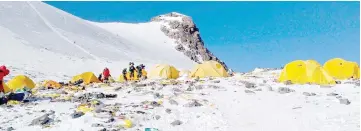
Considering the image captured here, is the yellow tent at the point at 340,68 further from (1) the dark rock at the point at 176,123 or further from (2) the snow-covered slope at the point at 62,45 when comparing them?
(2) the snow-covered slope at the point at 62,45

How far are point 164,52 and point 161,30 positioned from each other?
778 inches

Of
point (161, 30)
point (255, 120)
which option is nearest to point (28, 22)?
point (161, 30)

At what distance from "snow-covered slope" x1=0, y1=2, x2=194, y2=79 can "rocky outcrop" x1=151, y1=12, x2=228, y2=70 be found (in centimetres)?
274

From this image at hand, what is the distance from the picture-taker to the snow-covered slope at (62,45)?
49.7 m

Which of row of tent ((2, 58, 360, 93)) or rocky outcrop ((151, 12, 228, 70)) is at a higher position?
rocky outcrop ((151, 12, 228, 70))

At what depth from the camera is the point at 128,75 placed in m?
31.9

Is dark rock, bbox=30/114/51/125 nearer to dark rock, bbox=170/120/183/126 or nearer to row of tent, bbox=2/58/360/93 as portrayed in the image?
dark rock, bbox=170/120/183/126

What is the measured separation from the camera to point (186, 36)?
10888cm

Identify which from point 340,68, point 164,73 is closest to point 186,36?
point 164,73

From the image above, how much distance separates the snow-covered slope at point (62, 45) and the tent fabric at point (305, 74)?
22.7 metres

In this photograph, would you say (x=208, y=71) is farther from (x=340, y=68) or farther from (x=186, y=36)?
(x=186, y=36)

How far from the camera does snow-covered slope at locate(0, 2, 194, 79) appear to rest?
49656mm

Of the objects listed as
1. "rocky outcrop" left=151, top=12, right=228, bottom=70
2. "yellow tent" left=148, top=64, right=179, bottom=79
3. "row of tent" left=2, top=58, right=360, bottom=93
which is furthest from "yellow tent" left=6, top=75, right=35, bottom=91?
"rocky outcrop" left=151, top=12, right=228, bottom=70

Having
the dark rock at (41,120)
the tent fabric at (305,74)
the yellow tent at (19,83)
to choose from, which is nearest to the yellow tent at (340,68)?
the tent fabric at (305,74)
